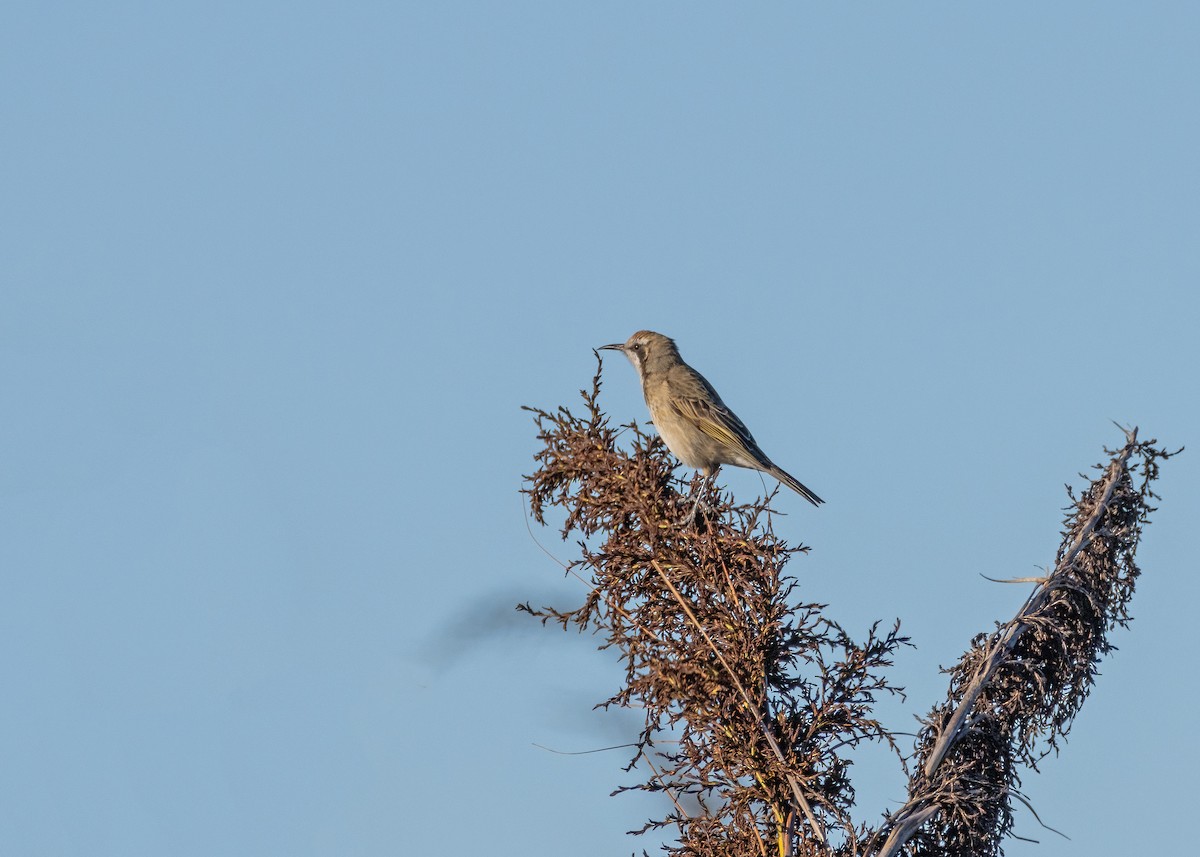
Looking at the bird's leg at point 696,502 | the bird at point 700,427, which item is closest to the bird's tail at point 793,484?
the bird at point 700,427

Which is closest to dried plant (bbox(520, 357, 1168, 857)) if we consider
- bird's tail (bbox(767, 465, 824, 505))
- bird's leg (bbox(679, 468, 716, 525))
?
bird's leg (bbox(679, 468, 716, 525))

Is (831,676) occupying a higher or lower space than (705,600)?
lower

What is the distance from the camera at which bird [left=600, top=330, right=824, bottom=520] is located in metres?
14.6

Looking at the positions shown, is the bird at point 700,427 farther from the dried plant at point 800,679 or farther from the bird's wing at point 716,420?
the dried plant at point 800,679

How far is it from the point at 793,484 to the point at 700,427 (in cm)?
127

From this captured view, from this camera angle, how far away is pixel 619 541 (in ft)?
25.1

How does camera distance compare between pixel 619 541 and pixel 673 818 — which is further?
pixel 619 541

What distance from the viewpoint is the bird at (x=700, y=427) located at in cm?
1462

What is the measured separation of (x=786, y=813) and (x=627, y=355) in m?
10.3

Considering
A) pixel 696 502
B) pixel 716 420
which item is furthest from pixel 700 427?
pixel 696 502

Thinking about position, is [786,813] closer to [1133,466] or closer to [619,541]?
[619,541]

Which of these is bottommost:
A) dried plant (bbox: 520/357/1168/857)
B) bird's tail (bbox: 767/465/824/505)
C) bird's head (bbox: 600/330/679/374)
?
dried plant (bbox: 520/357/1168/857)

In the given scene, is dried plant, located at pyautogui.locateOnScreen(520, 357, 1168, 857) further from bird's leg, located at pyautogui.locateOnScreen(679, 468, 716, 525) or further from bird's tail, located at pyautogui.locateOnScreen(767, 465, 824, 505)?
bird's tail, located at pyautogui.locateOnScreen(767, 465, 824, 505)

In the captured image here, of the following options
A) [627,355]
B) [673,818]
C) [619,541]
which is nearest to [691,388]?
[627,355]
